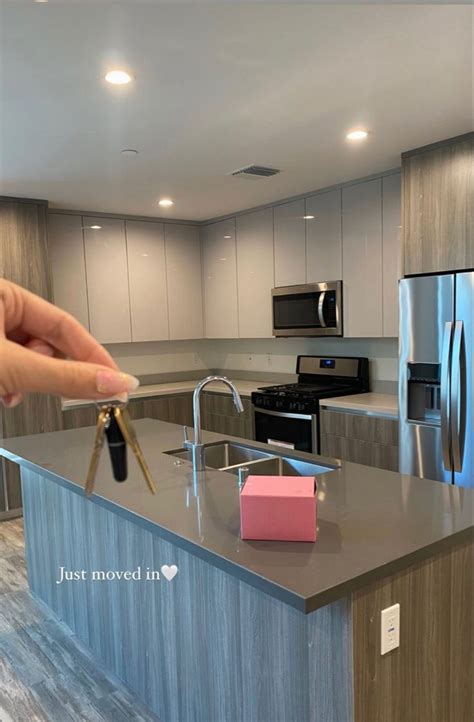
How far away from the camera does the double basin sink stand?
2311 mm

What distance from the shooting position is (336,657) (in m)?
1.32

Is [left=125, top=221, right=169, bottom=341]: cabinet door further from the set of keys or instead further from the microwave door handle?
the set of keys

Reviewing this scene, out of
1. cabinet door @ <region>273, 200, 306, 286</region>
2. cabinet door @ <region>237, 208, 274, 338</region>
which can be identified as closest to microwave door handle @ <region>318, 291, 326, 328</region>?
cabinet door @ <region>273, 200, 306, 286</region>

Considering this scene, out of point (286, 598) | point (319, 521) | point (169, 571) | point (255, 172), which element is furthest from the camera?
point (255, 172)

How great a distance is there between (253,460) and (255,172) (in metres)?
2.00

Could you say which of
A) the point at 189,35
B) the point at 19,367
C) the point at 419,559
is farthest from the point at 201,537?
the point at 189,35

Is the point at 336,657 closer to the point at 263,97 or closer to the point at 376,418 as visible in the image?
the point at 263,97

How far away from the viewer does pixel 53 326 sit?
56 cm

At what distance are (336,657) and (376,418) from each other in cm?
239

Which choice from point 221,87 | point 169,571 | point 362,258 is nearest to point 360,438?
point 362,258

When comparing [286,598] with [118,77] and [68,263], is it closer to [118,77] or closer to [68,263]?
[118,77]

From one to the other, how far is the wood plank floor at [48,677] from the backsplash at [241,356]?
2810mm

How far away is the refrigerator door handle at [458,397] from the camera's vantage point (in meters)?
2.90

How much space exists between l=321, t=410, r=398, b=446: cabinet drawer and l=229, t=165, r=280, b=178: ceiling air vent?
1698 millimetres
